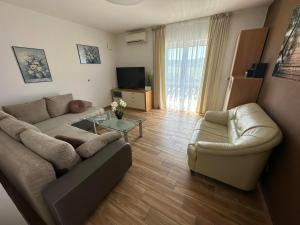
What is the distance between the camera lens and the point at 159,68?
3.86m

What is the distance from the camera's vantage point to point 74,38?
10.7 feet

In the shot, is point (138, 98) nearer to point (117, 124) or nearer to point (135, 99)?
point (135, 99)

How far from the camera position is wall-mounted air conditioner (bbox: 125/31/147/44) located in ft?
12.3

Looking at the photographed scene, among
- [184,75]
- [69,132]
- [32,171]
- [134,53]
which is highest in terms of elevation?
[134,53]

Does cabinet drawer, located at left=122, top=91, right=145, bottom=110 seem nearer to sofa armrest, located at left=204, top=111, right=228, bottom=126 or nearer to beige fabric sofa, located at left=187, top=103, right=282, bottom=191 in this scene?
sofa armrest, located at left=204, top=111, right=228, bottom=126

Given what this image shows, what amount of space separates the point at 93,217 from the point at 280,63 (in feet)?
9.05

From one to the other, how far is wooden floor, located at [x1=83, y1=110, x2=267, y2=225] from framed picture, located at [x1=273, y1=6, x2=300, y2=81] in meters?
1.38

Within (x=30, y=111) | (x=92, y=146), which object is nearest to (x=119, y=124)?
(x=92, y=146)

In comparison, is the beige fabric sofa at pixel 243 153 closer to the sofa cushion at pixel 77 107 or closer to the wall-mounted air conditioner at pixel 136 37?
the sofa cushion at pixel 77 107

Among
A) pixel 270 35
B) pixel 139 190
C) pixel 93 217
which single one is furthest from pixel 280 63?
pixel 93 217

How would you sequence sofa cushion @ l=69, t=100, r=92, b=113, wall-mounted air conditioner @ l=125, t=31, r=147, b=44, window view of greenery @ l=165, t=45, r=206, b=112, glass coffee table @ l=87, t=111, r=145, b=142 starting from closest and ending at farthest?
glass coffee table @ l=87, t=111, r=145, b=142 < sofa cushion @ l=69, t=100, r=92, b=113 < window view of greenery @ l=165, t=45, r=206, b=112 < wall-mounted air conditioner @ l=125, t=31, r=147, b=44

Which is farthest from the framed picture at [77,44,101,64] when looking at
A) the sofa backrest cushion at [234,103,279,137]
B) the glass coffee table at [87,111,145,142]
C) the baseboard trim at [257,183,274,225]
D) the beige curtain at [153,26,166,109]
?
the baseboard trim at [257,183,274,225]

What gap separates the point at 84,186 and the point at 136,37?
13.1ft

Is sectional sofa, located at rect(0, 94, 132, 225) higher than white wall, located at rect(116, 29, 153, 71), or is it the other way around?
white wall, located at rect(116, 29, 153, 71)
